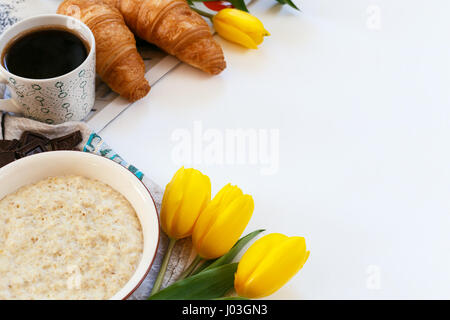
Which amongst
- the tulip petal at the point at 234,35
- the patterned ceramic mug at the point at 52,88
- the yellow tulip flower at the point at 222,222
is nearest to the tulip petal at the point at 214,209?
the yellow tulip flower at the point at 222,222

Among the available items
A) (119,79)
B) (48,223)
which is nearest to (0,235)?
(48,223)

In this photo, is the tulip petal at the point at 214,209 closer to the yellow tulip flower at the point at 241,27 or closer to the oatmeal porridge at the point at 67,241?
the oatmeal porridge at the point at 67,241

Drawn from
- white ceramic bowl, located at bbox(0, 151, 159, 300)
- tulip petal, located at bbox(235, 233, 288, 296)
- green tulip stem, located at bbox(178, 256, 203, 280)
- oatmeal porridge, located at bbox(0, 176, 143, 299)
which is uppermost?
tulip petal, located at bbox(235, 233, 288, 296)

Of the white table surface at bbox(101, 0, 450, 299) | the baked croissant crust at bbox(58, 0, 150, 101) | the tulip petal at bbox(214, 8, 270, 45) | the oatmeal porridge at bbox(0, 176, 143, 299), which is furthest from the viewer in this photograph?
the tulip petal at bbox(214, 8, 270, 45)

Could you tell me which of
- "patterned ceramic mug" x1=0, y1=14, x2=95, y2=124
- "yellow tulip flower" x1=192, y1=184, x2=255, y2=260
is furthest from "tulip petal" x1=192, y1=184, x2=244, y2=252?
"patterned ceramic mug" x1=0, y1=14, x2=95, y2=124

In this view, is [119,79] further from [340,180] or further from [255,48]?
[340,180]

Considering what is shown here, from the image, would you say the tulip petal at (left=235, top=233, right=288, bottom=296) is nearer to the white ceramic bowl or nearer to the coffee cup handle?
the white ceramic bowl

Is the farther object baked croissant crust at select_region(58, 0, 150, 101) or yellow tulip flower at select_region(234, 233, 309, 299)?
baked croissant crust at select_region(58, 0, 150, 101)

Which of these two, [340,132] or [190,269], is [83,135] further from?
[340,132]
